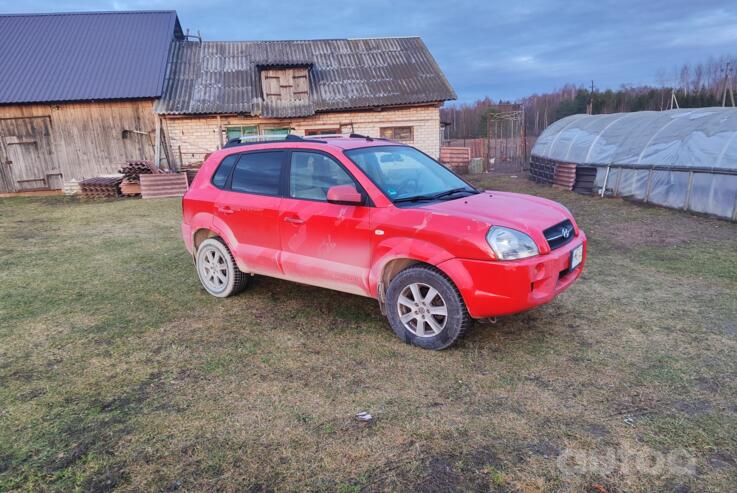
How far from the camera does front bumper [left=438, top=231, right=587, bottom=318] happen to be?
3402mm

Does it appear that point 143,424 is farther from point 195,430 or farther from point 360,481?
point 360,481

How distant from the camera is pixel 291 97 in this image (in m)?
17.8

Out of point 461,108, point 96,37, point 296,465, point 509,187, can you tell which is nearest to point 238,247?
point 296,465

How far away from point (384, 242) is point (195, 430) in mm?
2027

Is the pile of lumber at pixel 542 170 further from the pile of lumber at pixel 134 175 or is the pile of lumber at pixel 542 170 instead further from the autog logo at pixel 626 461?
the autog logo at pixel 626 461

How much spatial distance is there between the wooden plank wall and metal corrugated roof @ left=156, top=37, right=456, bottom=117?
3.96ft

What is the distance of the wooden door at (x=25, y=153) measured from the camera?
631 inches

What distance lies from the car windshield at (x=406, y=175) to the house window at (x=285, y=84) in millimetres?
14244

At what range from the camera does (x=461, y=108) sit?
1875 inches

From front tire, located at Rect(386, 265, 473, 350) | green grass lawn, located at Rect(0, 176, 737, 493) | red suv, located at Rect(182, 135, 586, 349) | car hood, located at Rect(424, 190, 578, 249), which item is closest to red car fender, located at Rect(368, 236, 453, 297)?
red suv, located at Rect(182, 135, 586, 349)

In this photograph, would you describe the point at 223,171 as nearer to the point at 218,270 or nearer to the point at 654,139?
the point at 218,270

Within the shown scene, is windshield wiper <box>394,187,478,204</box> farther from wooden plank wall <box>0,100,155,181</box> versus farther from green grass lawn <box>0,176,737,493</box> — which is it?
wooden plank wall <box>0,100,155,181</box>

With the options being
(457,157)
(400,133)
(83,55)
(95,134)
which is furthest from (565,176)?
(83,55)

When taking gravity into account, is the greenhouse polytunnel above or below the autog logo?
above
